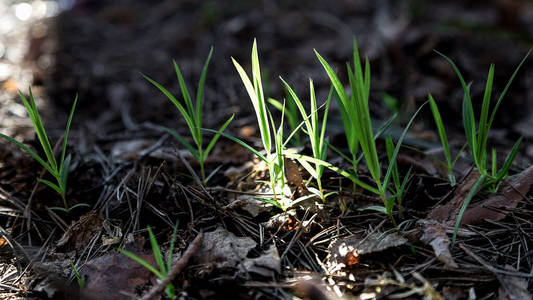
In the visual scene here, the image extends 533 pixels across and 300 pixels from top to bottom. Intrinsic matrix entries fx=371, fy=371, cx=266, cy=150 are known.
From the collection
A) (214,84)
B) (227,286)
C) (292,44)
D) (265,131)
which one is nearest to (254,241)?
(227,286)

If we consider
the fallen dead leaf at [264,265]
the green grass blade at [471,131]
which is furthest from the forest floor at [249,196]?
the green grass blade at [471,131]

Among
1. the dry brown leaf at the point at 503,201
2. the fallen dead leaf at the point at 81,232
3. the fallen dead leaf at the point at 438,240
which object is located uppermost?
the fallen dead leaf at the point at 81,232

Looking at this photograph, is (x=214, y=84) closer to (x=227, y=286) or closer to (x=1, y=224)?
(x=1, y=224)

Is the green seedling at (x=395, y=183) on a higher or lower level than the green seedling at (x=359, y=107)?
lower

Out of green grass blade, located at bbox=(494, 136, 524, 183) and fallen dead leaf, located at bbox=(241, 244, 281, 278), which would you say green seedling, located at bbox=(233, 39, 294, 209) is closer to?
fallen dead leaf, located at bbox=(241, 244, 281, 278)

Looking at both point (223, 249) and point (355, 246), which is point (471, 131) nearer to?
point (355, 246)

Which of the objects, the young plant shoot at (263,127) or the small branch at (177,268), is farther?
the young plant shoot at (263,127)

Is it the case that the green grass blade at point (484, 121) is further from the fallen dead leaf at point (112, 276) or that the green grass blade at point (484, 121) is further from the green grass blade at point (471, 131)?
the fallen dead leaf at point (112, 276)

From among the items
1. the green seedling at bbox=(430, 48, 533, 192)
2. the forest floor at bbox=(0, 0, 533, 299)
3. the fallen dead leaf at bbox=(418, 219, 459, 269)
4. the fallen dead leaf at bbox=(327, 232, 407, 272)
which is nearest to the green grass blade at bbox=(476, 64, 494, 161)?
the green seedling at bbox=(430, 48, 533, 192)

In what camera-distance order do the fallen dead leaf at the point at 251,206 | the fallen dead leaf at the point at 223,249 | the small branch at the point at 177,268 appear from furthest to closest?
the fallen dead leaf at the point at 251,206, the fallen dead leaf at the point at 223,249, the small branch at the point at 177,268

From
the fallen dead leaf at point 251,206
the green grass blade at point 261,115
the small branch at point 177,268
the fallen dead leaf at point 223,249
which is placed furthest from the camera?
the fallen dead leaf at point 251,206
